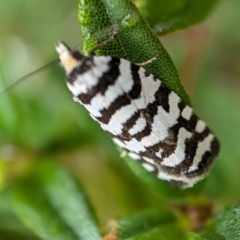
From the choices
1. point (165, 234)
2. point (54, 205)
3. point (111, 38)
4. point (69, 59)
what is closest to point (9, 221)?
point (54, 205)

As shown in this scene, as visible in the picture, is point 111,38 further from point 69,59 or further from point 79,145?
point 79,145

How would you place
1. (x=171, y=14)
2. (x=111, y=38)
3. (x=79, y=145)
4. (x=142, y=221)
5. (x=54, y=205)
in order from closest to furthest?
(x=111, y=38), (x=171, y=14), (x=142, y=221), (x=54, y=205), (x=79, y=145)

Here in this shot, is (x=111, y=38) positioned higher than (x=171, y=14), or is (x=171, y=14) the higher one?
(x=171, y=14)

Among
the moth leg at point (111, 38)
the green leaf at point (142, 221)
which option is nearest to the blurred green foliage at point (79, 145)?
the green leaf at point (142, 221)

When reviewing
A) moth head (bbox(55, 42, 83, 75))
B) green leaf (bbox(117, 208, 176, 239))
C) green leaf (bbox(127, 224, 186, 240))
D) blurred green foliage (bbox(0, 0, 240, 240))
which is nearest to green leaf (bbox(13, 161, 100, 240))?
blurred green foliage (bbox(0, 0, 240, 240))

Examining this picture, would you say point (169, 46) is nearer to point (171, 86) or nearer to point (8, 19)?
point (8, 19)

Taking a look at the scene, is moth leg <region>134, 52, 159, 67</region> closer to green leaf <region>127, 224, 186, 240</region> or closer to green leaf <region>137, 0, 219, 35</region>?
green leaf <region>137, 0, 219, 35</region>
